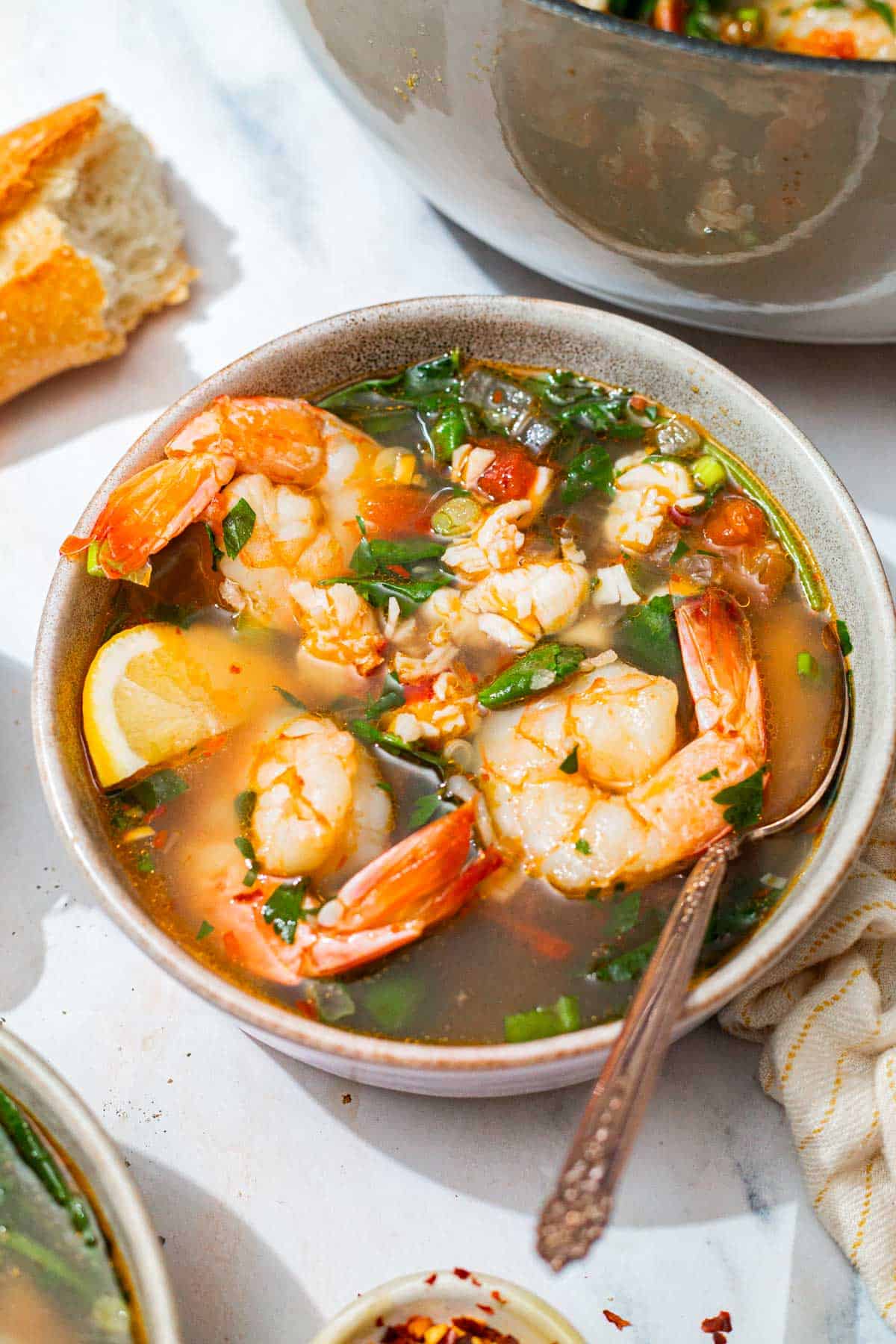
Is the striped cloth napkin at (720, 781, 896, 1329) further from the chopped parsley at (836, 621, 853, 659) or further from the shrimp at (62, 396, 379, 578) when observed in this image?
the shrimp at (62, 396, 379, 578)

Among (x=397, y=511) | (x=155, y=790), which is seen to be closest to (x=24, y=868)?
(x=155, y=790)

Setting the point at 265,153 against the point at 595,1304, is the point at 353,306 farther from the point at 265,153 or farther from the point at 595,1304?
the point at 595,1304

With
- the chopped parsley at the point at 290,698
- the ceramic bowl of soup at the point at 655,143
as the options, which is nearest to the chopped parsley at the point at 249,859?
the chopped parsley at the point at 290,698

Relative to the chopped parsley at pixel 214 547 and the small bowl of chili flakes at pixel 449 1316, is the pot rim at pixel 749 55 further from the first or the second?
the small bowl of chili flakes at pixel 449 1316

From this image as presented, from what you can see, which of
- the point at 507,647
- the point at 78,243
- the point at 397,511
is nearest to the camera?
the point at 507,647

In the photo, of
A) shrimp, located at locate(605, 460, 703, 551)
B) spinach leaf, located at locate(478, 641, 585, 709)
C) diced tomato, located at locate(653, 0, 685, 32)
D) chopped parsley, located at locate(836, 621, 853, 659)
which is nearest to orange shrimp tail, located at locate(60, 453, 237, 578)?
spinach leaf, located at locate(478, 641, 585, 709)

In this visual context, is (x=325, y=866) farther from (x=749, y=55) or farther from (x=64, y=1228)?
(x=749, y=55)
